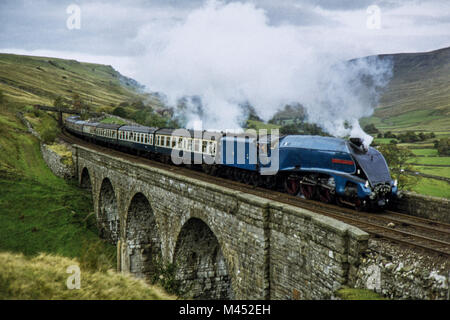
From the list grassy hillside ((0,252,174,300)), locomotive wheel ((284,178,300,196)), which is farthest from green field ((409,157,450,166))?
grassy hillside ((0,252,174,300))

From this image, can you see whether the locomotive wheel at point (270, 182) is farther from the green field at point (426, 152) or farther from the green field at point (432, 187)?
the green field at point (426, 152)

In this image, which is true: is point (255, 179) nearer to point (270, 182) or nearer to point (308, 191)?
point (270, 182)

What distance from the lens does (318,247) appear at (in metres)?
7.75

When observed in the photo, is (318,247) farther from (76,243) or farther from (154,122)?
(154,122)

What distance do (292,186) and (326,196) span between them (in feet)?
5.67

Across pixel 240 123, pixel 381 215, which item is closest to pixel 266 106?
pixel 240 123

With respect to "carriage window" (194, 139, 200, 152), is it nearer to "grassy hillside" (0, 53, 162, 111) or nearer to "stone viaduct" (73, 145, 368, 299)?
"stone viaduct" (73, 145, 368, 299)

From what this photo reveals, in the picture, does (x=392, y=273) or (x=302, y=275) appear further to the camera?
(x=302, y=275)

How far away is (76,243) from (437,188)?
86.5ft

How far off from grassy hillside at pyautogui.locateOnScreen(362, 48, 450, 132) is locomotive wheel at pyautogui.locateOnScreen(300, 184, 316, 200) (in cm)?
4251

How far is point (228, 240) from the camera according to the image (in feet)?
35.3

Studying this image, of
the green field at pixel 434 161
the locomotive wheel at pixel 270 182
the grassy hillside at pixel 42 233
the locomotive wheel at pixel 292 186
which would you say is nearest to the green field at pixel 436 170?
the green field at pixel 434 161
